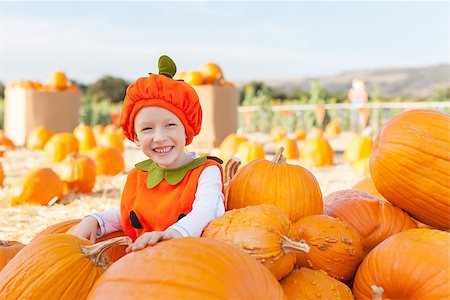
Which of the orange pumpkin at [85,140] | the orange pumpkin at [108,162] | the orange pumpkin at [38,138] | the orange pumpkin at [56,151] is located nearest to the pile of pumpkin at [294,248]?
the orange pumpkin at [108,162]

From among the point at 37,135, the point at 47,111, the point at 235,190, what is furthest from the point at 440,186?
the point at 47,111

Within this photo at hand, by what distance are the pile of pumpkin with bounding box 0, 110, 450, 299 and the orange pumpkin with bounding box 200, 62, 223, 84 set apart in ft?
20.4

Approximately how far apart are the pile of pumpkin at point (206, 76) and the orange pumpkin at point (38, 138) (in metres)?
3.06

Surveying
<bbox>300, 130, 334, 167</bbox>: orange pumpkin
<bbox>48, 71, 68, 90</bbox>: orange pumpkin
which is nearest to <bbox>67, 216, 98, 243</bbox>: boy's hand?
<bbox>300, 130, 334, 167</bbox>: orange pumpkin

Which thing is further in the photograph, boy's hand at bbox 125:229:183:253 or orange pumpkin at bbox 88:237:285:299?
boy's hand at bbox 125:229:183:253

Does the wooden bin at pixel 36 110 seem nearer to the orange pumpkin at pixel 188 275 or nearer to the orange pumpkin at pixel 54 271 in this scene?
the orange pumpkin at pixel 54 271

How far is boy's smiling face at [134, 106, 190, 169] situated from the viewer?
6.97 feet

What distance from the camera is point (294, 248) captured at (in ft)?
5.49

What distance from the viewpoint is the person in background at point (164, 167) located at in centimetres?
212

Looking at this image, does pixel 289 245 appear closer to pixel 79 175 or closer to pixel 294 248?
pixel 294 248

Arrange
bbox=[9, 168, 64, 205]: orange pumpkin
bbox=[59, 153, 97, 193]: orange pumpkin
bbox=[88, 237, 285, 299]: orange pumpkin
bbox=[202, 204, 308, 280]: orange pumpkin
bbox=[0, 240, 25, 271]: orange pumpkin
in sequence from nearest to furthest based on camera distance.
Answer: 1. bbox=[88, 237, 285, 299]: orange pumpkin
2. bbox=[202, 204, 308, 280]: orange pumpkin
3. bbox=[0, 240, 25, 271]: orange pumpkin
4. bbox=[9, 168, 64, 205]: orange pumpkin
5. bbox=[59, 153, 97, 193]: orange pumpkin

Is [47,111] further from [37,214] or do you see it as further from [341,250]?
[341,250]

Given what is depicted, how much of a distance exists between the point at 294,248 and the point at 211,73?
7.44 meters

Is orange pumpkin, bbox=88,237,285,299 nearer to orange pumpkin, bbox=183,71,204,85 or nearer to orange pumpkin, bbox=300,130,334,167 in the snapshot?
orange pumpkin, bbox=300,130,334,167
